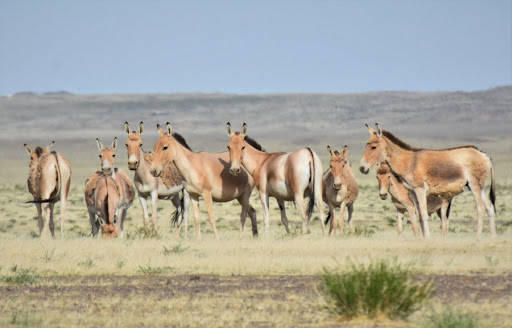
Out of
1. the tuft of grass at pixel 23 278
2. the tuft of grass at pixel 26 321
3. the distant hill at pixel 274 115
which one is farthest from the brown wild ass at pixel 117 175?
the distant hill at pixel 274 115

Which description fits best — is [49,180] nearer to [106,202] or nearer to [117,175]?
[117,175]

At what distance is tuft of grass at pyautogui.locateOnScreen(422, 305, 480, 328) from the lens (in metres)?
9.10

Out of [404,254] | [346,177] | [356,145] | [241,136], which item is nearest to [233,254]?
[404,254]

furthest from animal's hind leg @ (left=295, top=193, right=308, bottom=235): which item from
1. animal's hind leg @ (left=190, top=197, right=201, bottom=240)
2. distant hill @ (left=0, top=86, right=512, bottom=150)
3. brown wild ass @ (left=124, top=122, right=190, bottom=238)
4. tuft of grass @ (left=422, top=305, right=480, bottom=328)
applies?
distant hill @ (left=0, top=86, right=512, bottom=150)

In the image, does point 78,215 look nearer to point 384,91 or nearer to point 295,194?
point 295,194

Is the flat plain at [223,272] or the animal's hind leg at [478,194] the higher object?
the animal's hind leg at [478,194]

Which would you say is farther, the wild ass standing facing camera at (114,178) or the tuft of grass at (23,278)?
the wild ass standing facing camera at (114,178)

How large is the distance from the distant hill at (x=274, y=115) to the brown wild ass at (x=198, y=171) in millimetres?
99973

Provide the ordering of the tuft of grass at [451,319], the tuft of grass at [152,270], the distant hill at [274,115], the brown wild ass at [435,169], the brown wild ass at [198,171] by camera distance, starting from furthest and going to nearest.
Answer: the distant hill at [274,115], the brown wild ass at [198,171], the brown wild ass at [435,169], the tuft of grass at [152,270], the tuft of grass at [451,319]

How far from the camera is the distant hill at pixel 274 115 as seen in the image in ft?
446

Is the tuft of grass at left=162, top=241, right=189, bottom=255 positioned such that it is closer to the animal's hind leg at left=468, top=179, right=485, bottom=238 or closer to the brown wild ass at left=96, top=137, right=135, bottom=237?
the brown wild ass at left=96, top=137, right=135, bottom=237

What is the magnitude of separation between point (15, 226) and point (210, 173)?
509 inches

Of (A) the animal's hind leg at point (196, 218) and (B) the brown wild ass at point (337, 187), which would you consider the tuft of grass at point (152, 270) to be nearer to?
(A) the animal's hind leg at point (196, 218)

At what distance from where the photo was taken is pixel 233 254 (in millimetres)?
15750
